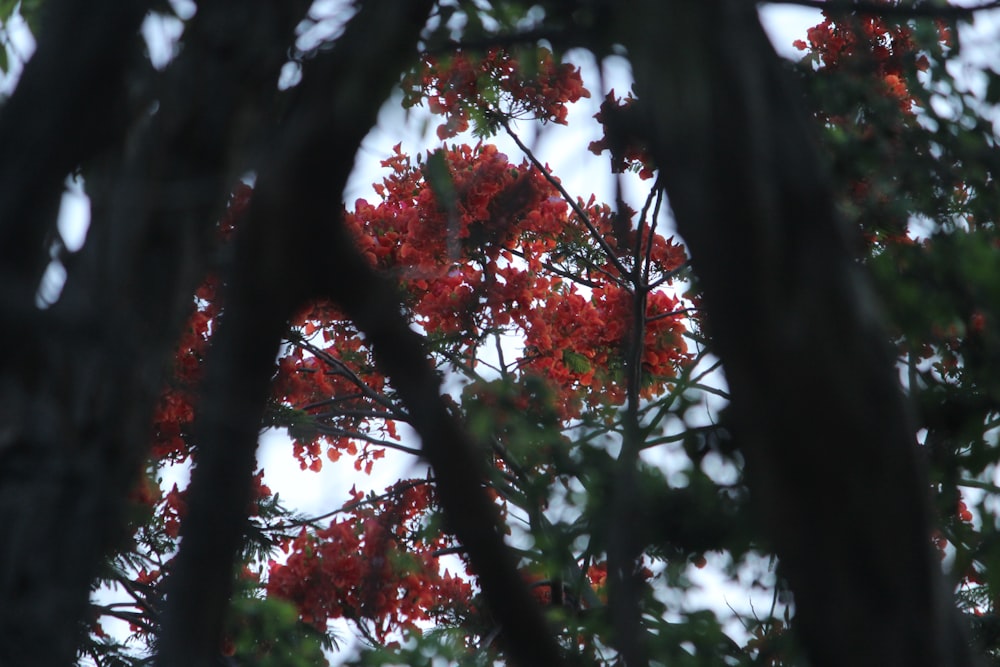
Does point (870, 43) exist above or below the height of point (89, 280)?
above

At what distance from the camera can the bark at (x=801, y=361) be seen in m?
1.21

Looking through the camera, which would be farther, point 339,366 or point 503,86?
point 339,366

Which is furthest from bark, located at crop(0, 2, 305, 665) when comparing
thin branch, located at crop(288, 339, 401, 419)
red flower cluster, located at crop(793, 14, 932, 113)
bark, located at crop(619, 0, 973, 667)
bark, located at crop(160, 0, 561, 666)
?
thin branch, located at crop(288, 339, 401, 419)

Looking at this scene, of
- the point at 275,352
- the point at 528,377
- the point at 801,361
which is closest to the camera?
the point at 801,361

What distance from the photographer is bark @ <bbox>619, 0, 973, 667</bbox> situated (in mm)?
1213

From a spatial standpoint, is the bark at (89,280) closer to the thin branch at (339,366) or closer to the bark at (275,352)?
the bark at (275,352)

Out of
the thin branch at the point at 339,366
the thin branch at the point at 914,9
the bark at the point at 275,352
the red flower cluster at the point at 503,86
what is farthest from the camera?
the thin branch at the point at 339,366

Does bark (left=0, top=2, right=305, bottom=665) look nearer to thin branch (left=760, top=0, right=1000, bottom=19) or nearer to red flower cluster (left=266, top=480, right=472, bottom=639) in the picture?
thin branch (left=760, top=0, right=1000, bottom=19)

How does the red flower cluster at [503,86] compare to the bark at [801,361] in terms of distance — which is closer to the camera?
the bark at [801,361]

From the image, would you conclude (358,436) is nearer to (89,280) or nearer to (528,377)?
(528,377)

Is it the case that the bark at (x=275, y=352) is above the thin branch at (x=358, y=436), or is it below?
below

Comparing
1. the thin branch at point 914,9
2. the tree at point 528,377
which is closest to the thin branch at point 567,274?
the tree at point 528,377

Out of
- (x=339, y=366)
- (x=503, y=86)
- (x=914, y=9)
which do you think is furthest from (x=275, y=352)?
(x=339, y=366)

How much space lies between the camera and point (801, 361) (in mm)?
1205
